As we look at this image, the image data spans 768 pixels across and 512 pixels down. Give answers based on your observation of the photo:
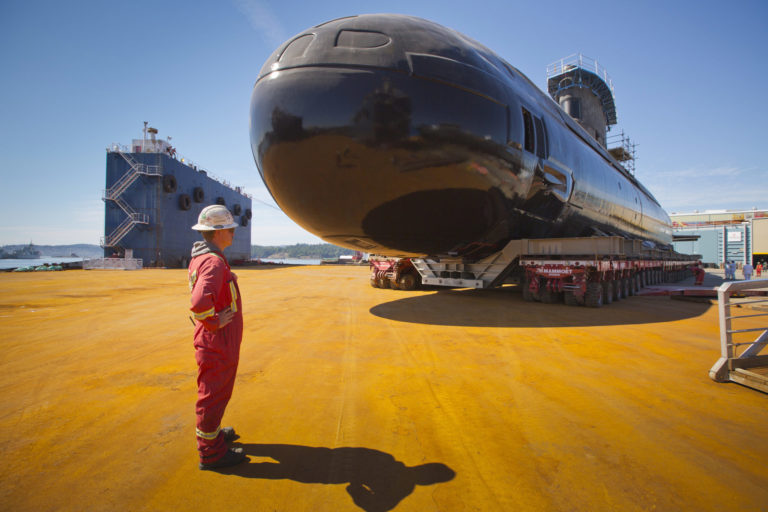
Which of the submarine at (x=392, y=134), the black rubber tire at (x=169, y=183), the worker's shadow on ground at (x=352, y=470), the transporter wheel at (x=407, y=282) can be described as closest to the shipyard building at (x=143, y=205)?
the black rubber tire at (x=169, y=183)

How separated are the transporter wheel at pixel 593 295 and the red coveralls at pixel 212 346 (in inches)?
296

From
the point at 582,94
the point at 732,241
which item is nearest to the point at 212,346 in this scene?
the point at 582,94

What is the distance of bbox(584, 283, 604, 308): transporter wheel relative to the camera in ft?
24.7

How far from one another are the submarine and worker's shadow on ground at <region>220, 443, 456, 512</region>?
317 cm

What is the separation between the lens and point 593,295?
757 cm

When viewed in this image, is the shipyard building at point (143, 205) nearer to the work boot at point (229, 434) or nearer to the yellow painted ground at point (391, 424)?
the yellow painted ground at point (391, 424)

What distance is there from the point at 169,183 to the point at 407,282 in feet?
83.8

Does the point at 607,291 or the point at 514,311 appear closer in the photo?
the point at 514,311

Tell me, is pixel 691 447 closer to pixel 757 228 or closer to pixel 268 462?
pixel 268 462

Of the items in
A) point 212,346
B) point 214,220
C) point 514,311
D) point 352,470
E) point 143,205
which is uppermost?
point 143,205

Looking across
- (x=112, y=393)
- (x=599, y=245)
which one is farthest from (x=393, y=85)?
(x=599, y=245)

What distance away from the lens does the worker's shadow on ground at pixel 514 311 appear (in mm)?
6027

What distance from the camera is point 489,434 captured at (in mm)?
2361

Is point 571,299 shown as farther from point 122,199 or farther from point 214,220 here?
point 122,199
